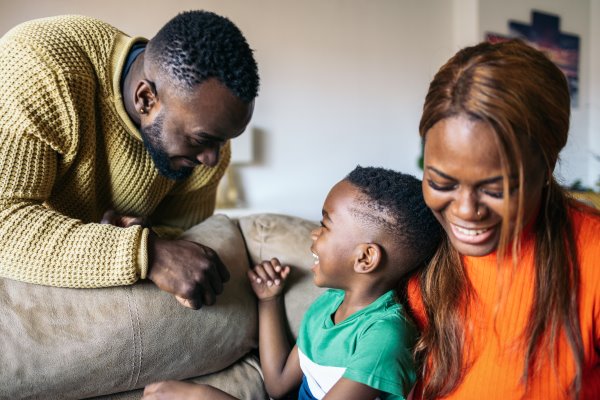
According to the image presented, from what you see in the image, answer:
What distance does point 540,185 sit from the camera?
31.1 inches

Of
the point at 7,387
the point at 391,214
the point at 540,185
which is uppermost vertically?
the point at 540,185

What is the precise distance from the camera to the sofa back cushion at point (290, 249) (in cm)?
130

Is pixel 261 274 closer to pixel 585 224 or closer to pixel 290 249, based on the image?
pixel 290 249

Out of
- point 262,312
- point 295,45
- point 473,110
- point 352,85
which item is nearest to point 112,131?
point 262,312

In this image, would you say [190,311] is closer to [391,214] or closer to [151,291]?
[151,291]

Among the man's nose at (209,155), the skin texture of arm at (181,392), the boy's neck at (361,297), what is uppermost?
the man's nose at (209,155)

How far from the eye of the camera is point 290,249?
1.35 metres

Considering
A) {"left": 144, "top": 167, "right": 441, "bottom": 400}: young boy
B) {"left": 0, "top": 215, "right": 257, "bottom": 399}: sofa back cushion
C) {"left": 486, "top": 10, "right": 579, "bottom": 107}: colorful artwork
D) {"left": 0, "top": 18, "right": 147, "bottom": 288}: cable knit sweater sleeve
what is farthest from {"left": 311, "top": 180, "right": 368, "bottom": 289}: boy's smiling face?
{"left": 486, "top": 10, "right": 579, "bottom": 107}: colorful artwork

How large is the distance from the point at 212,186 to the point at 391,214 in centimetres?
73

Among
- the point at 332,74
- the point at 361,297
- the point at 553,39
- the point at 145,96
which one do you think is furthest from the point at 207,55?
the point at 553,39

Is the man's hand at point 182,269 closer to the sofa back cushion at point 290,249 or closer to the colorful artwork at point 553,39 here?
the sofa back cushion at point 290,249

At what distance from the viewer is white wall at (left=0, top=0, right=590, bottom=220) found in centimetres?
377

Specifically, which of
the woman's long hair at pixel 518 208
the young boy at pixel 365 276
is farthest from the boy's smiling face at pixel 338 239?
the woman's long hair at pixel 518 208

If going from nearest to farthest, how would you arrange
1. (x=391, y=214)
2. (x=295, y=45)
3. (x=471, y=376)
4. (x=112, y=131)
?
(x=471, y=376), (x=391, y=214), (x=112, y=131), (x=295, y=45)
